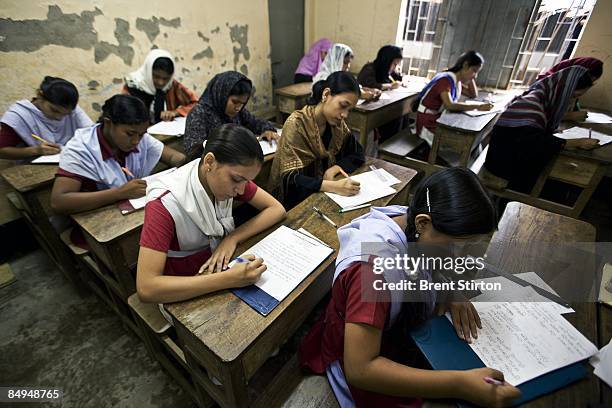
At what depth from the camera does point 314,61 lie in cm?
440

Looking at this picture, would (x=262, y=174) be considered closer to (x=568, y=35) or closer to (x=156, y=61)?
(x=156, y=61)

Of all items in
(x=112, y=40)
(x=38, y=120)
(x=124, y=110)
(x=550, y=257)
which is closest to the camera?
(x=550, y=257)

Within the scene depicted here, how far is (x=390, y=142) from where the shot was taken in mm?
2998

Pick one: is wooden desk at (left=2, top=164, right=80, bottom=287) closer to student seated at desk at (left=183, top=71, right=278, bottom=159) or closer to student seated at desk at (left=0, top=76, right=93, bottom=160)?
student seated at desk at (left=0, top=76, right=93, bottom=160)

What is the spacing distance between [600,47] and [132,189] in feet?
14.4

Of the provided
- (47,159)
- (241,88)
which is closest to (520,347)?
(241,88)

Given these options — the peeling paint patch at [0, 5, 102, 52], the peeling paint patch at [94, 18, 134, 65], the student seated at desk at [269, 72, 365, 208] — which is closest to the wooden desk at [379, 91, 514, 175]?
the student seated at desk at [269, 72, 365, 208]

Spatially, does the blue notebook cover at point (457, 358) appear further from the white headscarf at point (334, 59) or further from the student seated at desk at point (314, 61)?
the student seated at desk at point (314, 61)

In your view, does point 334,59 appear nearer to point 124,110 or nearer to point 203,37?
point 203,37

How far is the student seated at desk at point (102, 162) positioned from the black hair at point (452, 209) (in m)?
1.36

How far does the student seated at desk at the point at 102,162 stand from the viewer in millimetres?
1357

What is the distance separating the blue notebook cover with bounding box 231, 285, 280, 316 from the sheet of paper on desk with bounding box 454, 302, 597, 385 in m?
0.56

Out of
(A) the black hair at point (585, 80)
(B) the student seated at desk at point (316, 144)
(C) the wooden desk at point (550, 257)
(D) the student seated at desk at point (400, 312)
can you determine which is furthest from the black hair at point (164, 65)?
(A) the black hair at point (585, 80)

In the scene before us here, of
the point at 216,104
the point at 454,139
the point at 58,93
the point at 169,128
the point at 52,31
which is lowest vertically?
the point at 454,139
